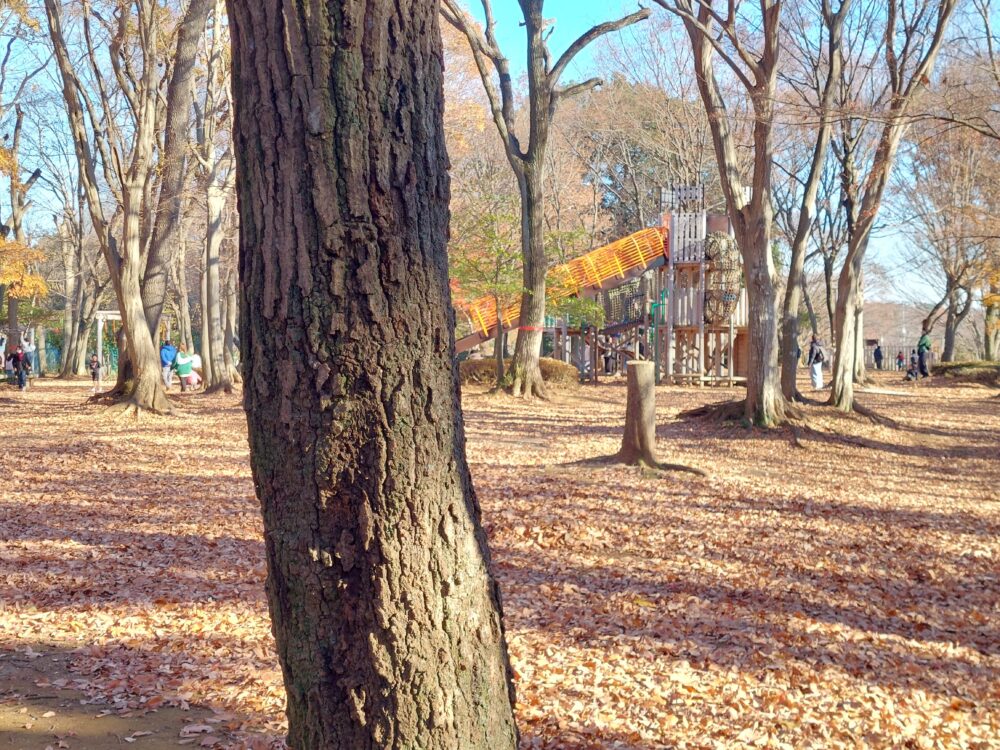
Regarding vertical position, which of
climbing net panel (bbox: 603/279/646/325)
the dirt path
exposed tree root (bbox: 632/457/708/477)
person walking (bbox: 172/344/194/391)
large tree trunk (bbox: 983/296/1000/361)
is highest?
climbing net panel (bbox: 603/279/646/325)

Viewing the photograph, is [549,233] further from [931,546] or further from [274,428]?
[274,428]

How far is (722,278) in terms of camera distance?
2512 centimetres

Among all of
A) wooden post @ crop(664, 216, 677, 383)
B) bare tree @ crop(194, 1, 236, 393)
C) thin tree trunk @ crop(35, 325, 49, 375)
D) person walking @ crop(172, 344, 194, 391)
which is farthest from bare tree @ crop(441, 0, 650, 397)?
thin tree trunk @ crop(35, 325, 49, 375)

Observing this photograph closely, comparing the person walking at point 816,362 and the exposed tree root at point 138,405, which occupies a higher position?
the person walking at point 816,362

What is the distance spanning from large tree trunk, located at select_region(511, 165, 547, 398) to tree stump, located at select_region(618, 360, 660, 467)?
8.79 meters

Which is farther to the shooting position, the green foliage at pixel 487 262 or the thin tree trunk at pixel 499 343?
the thin tree trunk at pixel 499 343

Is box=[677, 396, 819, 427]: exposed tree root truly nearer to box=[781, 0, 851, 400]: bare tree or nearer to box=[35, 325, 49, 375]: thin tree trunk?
box=[781, 0, 851, 400]: bare tree

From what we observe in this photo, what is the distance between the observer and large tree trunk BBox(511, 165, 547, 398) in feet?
58.2

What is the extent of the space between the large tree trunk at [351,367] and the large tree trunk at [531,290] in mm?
15727

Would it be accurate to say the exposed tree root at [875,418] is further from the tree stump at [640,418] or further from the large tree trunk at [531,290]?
the large tree trunk at [531,290]

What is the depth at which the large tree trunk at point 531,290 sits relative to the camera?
1775cm

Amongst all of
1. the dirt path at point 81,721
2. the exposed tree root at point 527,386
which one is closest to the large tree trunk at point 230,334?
the exposed tree root at point 527,386

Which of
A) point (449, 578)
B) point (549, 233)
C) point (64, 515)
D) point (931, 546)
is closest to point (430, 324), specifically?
point (449, 578)

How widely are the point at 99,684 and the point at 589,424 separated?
11.0 m
